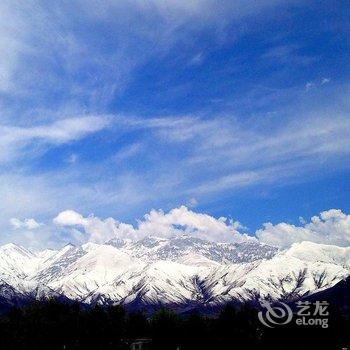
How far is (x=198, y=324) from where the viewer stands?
142m

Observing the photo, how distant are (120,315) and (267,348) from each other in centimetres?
4356

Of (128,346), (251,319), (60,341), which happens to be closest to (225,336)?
(251,319)

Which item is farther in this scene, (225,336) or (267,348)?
(225,336)

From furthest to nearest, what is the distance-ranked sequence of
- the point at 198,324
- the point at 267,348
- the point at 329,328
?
the point at 198,324, the point at 267,348, the point at 329,328

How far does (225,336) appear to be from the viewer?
136 m

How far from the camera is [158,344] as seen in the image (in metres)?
146

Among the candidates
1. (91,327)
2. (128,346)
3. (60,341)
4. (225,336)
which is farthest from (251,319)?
(60,341)

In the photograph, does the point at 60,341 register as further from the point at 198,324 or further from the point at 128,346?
the point at 198,324

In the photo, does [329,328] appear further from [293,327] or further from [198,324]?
[198,324]

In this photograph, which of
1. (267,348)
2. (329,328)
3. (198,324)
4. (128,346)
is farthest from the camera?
(198,324)

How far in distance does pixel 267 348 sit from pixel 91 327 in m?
47.5

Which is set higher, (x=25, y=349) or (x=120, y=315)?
(x=120, y=315)

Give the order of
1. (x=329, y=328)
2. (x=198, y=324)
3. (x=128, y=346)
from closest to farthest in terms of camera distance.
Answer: (x=329, y=328)
(x=128, y=346)
(x=198, y=324)

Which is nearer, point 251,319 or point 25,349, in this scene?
→ point 25,349
